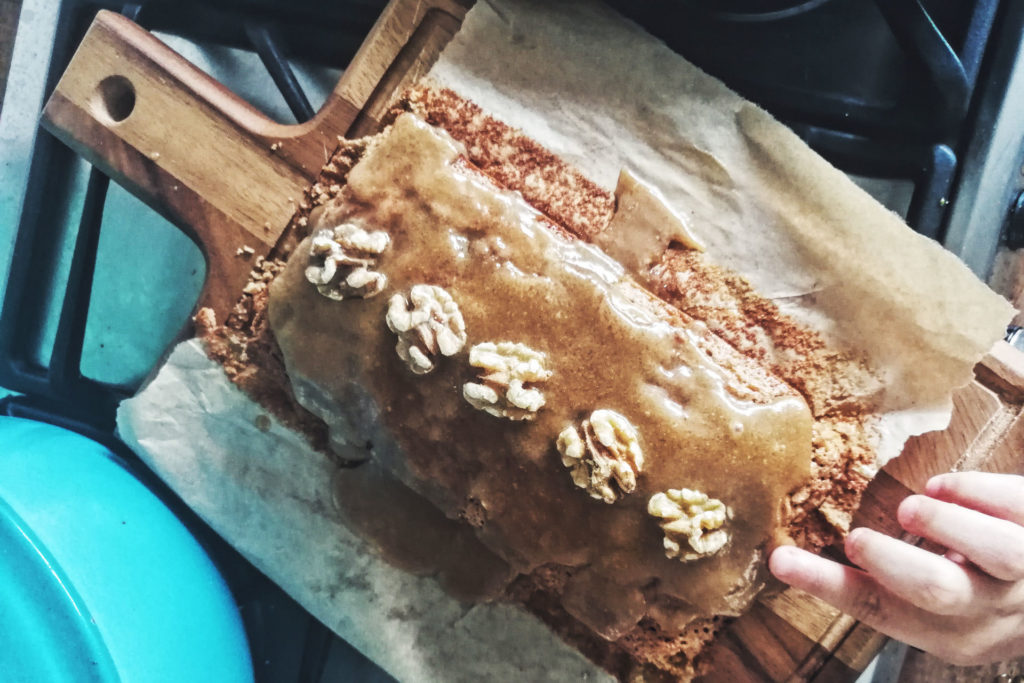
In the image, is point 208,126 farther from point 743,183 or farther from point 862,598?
point 862,598

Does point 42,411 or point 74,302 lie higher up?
point 74,302

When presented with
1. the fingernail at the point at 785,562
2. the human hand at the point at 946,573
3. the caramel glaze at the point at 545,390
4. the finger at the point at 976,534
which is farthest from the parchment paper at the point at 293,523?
the finger at the point at 976,534

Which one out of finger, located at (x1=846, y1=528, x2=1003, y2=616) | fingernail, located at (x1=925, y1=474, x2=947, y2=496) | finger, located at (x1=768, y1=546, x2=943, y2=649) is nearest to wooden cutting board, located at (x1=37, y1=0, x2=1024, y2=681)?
finger, located at (x1=768, y1=546, x2=943, y2=649)

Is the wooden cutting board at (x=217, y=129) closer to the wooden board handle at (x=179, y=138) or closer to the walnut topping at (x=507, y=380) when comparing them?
the wooden board handle at (x=179, y=138)

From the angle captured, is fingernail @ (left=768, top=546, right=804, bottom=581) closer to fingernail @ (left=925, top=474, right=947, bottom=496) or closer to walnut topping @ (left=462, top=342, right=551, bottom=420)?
fingernail @ (left=925, top=474, right=947, bottom=496)

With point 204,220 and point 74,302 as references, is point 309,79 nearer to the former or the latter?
point 204,220

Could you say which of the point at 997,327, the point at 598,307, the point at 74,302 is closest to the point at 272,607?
the point at 74,302
